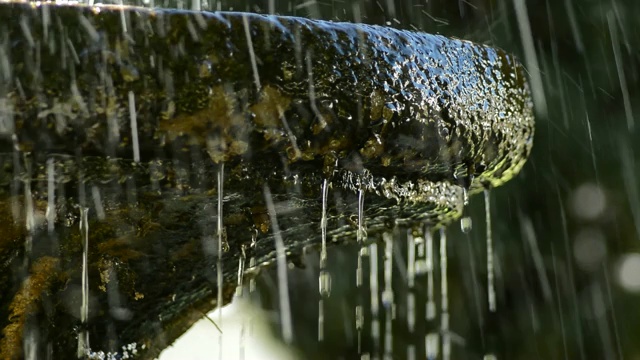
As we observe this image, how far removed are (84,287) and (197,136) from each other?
0.65 metres

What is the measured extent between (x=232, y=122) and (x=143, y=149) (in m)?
0.21

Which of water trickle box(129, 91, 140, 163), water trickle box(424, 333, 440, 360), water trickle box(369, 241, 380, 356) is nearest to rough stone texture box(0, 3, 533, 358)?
water trickle box(129, 91, 140, 163)

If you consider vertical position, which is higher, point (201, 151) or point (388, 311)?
point (201, 151)

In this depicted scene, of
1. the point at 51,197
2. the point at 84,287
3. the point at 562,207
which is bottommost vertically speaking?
the point at 562,207

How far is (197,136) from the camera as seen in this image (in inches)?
72.1

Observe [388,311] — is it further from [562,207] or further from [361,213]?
[361,213]

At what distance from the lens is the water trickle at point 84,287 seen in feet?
6.60

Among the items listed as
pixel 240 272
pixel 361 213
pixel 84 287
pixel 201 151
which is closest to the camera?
pixel 201 151

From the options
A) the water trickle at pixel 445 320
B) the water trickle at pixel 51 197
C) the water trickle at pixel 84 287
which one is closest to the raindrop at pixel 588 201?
the water trickle at pixel 445 320

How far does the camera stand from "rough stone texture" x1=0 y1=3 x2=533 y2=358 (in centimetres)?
172

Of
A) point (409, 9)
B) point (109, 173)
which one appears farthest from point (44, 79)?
point (409, 9)

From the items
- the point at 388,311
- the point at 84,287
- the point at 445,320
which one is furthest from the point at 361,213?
the point at 388,311

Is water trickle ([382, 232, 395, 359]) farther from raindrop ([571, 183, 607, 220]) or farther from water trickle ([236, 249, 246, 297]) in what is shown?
water trickle ([236, 249, 246, 297])

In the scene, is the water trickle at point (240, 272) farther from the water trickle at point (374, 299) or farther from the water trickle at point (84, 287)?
the water trickle at point (374, 299)
